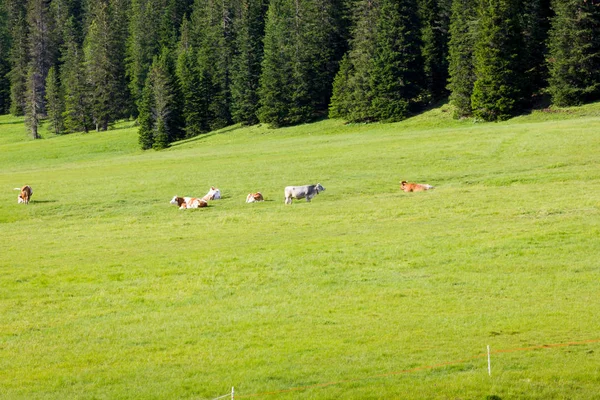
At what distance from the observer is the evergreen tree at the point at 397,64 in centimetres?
7856

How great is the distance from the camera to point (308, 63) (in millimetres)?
90938

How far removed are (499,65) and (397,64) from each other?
49.4 ft

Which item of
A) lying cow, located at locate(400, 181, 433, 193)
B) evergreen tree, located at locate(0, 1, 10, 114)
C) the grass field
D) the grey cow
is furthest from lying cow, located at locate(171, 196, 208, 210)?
evergreen tree, located at locate(0, 1, 10, 114)

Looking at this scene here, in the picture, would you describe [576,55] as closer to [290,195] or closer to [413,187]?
[413,187]

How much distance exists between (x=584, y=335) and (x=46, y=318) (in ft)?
37.2

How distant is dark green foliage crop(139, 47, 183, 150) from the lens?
9081cm

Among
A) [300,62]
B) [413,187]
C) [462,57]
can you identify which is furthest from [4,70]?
[413,187]

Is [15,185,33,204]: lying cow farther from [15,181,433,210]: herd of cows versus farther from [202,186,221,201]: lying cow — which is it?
[202,186,221,201]: lying cow

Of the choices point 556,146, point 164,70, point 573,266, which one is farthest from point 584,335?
point 164,70

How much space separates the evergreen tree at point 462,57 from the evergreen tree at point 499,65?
2.41 metres

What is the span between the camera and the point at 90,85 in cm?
12056

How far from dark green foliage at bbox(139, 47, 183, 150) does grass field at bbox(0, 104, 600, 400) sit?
49.8 meters

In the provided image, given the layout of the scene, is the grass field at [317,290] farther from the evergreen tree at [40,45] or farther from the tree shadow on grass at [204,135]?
the evergreen tree at [40,45]

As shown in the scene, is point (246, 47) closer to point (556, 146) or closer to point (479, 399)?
point (556, 146)
